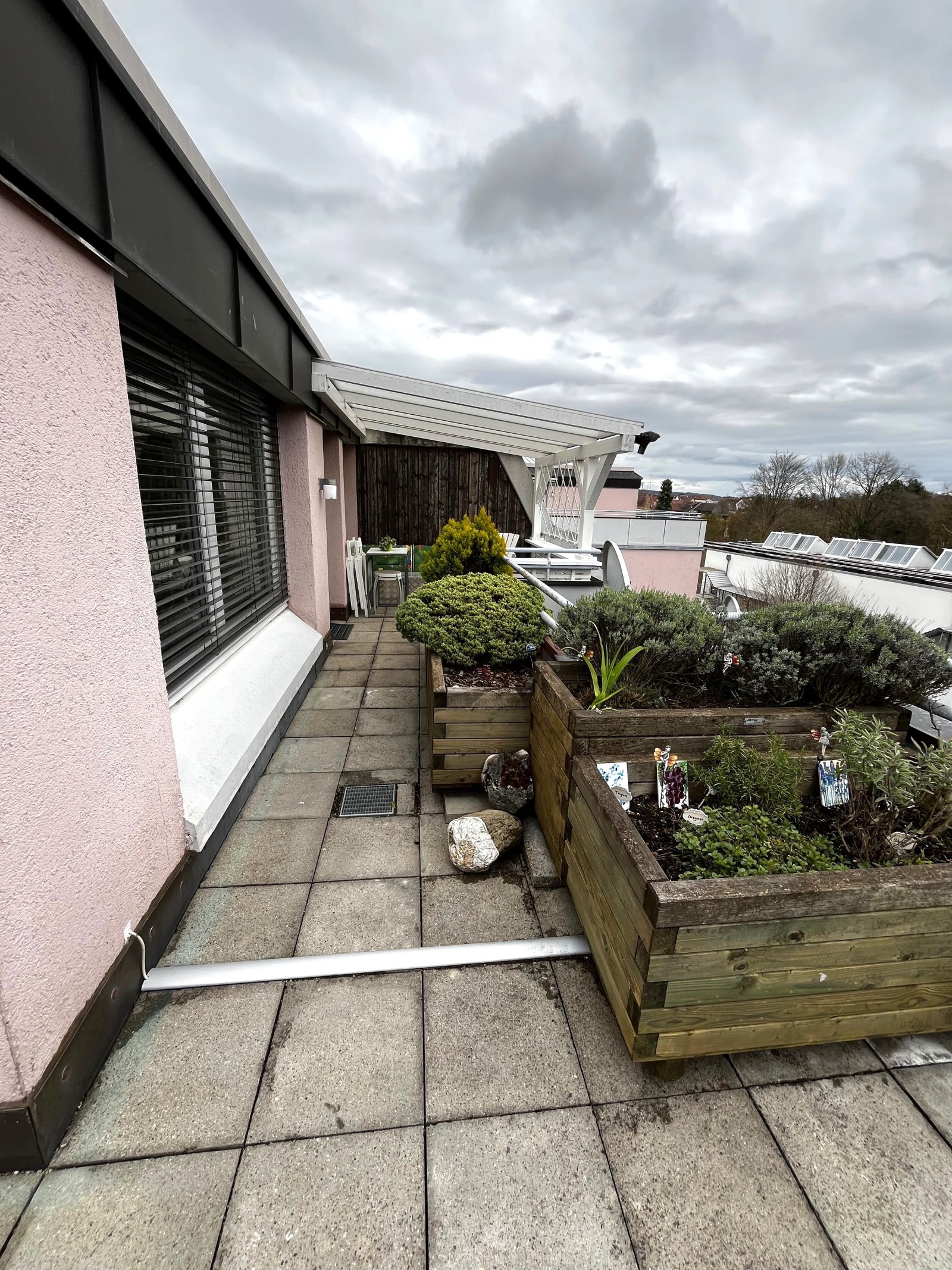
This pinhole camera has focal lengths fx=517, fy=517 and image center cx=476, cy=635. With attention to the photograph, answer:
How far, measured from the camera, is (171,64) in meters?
2.27

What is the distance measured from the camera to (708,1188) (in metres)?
1.39

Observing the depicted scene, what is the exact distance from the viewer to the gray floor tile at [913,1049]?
1.74 meters

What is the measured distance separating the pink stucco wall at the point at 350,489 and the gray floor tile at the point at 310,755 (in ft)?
20.1

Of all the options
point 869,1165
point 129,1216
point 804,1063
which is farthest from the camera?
point 804,1063

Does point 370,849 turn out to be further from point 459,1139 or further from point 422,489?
point 422,489

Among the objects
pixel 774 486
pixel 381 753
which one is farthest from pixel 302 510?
pixel 774 486

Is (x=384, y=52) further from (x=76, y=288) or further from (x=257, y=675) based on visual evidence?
(x=257, y=675)

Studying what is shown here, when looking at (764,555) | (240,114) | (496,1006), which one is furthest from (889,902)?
(764,555)

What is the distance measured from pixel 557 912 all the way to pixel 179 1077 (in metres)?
1.49

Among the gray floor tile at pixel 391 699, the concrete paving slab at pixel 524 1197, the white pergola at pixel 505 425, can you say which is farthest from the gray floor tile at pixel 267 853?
the white pergola at pixel 505 425

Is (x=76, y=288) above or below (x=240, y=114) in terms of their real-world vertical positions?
below

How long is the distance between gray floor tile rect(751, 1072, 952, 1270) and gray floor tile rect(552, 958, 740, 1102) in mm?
137

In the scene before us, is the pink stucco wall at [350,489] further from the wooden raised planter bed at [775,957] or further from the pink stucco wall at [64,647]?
the wooden raised planter bed at [775,957]

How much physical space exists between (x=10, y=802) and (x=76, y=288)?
1.54 m
